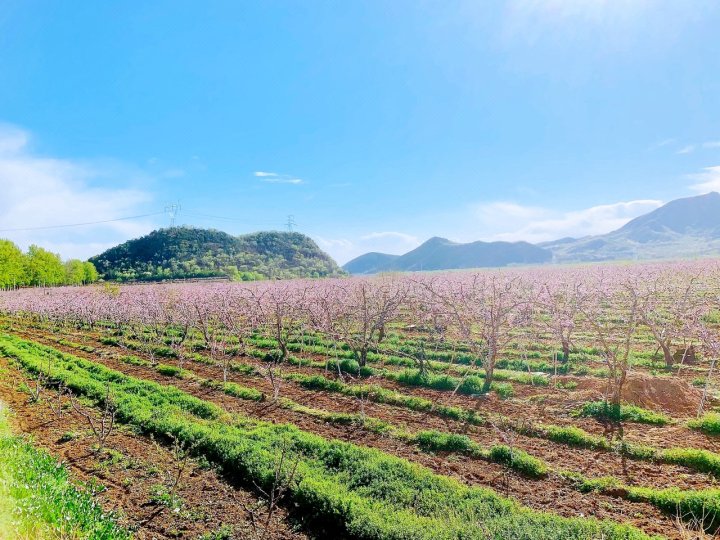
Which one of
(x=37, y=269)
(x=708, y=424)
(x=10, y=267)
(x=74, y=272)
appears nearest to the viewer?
(x=708, y=424)

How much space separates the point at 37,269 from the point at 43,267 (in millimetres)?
1813

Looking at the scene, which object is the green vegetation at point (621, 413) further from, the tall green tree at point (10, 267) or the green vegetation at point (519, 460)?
the tall green tree at point (10, 267)

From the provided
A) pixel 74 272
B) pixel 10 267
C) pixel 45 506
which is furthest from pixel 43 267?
pixel 45 506

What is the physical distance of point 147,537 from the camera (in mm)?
6398

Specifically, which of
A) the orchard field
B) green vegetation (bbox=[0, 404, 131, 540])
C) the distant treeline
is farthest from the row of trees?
the distant treeline

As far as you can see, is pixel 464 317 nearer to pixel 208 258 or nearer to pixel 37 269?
pixel 37 269

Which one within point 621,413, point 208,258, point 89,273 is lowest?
point 621,413

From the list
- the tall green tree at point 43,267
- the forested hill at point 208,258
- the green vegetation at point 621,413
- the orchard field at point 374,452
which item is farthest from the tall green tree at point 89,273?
the green vegetation at point 621,413

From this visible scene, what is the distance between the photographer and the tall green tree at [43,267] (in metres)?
77.7

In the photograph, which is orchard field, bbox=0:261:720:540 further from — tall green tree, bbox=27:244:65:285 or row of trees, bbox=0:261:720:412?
tall green tree, bbox=27:244:65:285

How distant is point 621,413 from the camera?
1043 cm

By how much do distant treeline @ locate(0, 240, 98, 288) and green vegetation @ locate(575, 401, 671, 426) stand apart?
8411cm

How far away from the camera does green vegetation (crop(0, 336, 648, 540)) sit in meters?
5.82

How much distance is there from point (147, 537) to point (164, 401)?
21.7 feet
